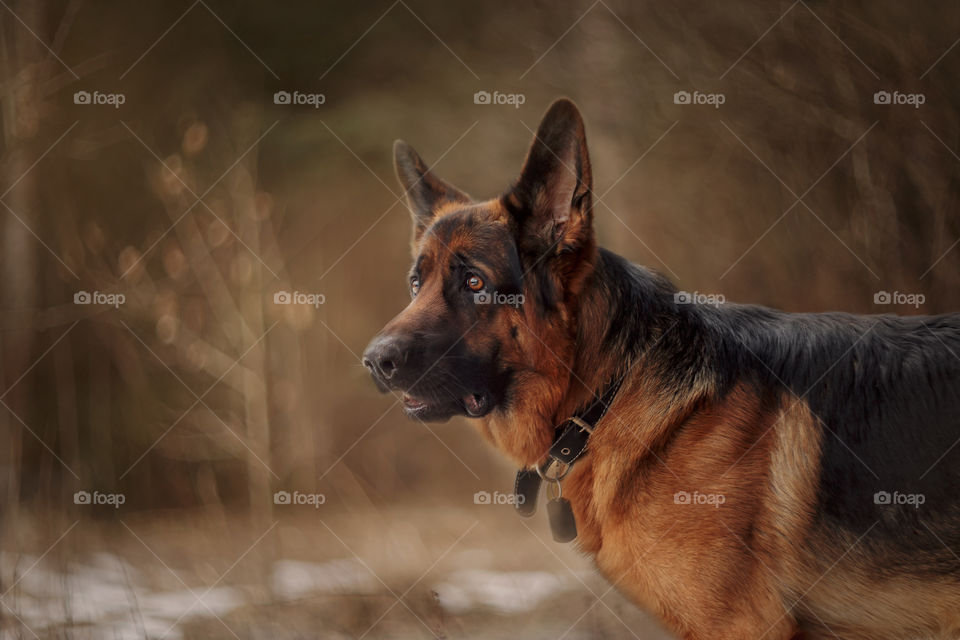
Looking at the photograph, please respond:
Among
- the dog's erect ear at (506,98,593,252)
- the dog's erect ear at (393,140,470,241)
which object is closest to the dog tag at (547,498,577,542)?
the dog's erect ear at (506,98,593,252)

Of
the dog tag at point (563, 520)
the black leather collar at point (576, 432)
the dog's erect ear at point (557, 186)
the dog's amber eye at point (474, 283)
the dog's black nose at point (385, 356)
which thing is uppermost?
the dog's erect ear at point (557, 186)

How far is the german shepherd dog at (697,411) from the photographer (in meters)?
2.50

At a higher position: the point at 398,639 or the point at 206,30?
the point at 206,30

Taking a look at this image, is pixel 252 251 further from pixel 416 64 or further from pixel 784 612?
pixel 784 612

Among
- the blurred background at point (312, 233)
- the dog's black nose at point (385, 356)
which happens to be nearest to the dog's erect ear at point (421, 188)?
the dog's black nose at point (385, 356)

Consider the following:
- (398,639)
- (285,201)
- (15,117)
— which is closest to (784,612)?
(398,639)

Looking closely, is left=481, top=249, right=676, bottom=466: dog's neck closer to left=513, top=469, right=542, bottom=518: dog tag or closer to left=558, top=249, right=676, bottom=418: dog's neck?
left=558, top=249, right=676, bottom=418: dog's neck

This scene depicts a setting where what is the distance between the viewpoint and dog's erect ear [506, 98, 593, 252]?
8.53ft

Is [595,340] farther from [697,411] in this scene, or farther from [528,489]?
[528,489]

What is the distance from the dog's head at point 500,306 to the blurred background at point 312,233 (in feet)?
8.17

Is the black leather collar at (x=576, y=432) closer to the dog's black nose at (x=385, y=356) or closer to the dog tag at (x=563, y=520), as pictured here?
the dog tag at (x=563, y=520)

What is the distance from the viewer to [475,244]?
2.81 metres

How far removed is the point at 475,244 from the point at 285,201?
16.1ft

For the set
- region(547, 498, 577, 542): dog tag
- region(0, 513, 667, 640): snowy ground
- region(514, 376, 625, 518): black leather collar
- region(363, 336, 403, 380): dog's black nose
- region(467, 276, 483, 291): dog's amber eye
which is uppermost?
region(467, 276, 483, 291): dog's amber eye
